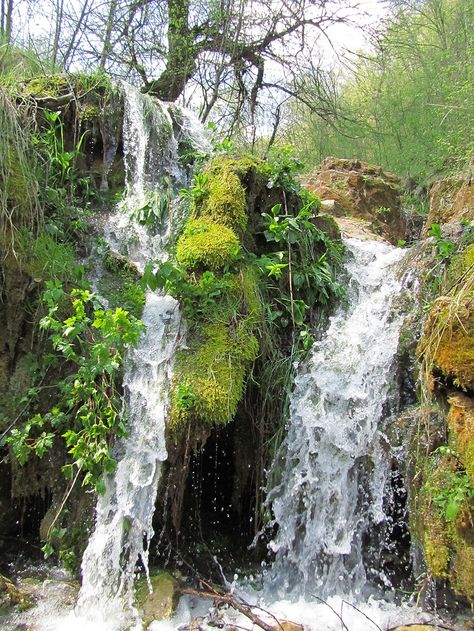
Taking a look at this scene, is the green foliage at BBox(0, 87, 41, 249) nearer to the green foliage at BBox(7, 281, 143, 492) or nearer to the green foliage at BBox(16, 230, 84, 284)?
the green foliage at BBox(16, 230, 84, 284)

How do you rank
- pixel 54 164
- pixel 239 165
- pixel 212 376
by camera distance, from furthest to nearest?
pixel 54 164
pixel 239 165
pixel 212 376

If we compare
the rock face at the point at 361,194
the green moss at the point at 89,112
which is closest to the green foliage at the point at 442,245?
the rock face at the point at 361,194

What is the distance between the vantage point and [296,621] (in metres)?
2.95

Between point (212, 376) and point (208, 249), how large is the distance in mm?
971

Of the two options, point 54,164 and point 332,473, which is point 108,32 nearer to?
point 54,164

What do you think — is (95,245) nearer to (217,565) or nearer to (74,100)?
(74,100)

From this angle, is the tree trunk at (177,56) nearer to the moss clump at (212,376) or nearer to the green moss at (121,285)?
the green moss at (121,285)

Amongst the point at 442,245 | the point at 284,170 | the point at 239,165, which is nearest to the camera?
the point at 442,245

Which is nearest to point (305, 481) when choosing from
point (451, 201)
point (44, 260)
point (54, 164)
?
point (44, 260)

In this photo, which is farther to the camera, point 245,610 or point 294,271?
point 294,271

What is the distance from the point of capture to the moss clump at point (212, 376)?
126 inches

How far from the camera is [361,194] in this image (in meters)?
7.98

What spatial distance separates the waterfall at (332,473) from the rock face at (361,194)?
399cm

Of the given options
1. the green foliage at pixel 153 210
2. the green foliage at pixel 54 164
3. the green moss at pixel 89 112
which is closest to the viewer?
the green foliage at pixel 54 164
